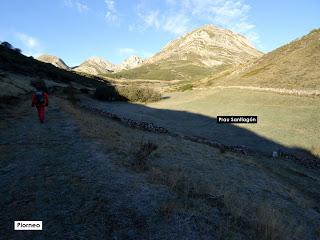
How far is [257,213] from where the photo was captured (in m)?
13.1

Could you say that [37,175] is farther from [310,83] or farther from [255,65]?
[255,65]

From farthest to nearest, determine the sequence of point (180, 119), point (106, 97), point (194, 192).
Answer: point (106, 97) → point (180, 119) → point (194, 192)

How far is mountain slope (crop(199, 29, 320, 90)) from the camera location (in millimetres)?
55438

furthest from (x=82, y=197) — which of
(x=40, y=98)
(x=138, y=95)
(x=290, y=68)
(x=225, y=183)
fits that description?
(x=290, y=68)

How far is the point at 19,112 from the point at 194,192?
800 inches

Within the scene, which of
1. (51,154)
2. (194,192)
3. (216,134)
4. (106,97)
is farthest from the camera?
(106,97)

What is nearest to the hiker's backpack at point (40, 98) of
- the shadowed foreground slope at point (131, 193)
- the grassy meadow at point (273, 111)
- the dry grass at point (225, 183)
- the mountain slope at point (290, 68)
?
the shadowed foreground slope at point (131, 193)

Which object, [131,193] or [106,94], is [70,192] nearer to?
[131,193]

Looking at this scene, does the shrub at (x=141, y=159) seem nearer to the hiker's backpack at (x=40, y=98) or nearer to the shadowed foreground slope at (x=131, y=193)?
the shadowed foreground slope at (x=131, y=193)

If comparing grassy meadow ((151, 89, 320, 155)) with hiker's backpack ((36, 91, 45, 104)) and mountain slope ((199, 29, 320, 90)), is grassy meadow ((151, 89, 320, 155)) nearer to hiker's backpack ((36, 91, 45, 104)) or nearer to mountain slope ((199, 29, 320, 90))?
mountain slope ((199, 29, 320, 90))

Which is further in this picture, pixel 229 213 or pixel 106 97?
pixel 106 97

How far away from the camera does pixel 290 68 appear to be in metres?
66.8

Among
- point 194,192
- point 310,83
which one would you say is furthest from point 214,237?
point 310,83

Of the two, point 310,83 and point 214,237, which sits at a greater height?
point 310,83
